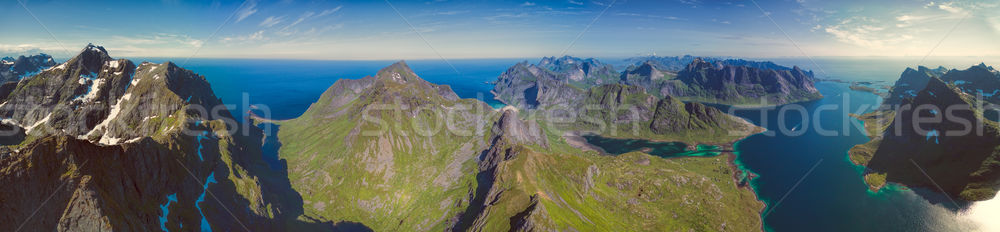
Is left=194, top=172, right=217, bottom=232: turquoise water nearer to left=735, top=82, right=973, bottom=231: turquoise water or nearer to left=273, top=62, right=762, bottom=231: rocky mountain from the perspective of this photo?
left=273, top=62, right=762, bottom=231: rocky mountain

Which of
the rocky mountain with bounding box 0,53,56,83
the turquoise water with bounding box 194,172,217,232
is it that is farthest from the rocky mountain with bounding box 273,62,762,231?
the rocky mountain with bounding box 0,53,56,83

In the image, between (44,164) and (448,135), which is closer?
(44,164)

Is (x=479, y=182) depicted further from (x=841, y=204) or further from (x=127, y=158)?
(x=841, y=204)

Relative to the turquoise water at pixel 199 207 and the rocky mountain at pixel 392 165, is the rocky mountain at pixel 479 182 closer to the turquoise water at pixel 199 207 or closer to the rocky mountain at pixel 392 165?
the rocky mountain at pixel 392 165

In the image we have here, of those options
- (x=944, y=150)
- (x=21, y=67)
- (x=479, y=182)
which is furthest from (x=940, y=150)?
(x=21, y=67)

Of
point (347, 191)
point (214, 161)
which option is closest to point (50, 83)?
point (214, 161)

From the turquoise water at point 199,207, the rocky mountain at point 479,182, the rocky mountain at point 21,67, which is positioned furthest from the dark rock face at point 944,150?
the rocky mountain at point 21,67

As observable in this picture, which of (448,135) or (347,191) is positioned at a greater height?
(448,135)

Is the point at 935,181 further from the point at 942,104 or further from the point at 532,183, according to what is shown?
the point at 532,183
